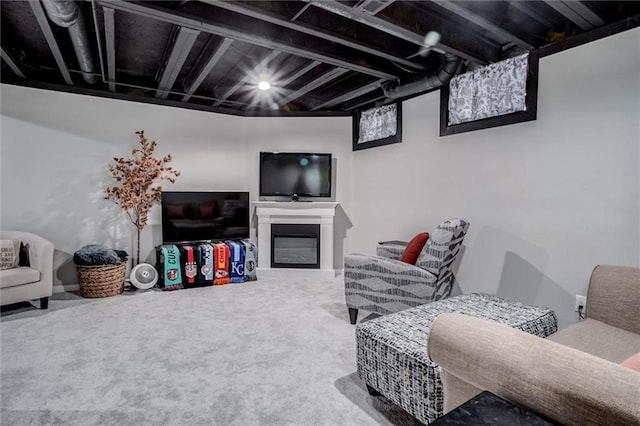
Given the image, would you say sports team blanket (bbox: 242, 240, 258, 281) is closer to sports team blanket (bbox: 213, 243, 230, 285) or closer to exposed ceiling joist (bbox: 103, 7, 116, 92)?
sports team blanket (bbox: 213, 243, 230, 285)

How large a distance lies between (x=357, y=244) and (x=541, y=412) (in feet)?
14.1

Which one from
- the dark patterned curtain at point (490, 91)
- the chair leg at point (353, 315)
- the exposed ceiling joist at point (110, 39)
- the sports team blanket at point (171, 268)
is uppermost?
the exposed ceiling joist at point (110, 39)

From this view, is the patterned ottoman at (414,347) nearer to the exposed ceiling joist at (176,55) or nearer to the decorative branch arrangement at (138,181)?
the exposed ceiling joist at (176,55)

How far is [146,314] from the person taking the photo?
3.42 metres

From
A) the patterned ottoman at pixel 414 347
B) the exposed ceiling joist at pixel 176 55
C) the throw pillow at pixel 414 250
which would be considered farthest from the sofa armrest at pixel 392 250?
the exposed ceiling joist at pixel 176 55

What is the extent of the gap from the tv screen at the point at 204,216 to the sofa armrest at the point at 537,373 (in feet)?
13.1

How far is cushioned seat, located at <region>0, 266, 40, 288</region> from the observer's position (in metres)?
3.20

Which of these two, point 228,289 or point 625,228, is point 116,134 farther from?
point 625,228

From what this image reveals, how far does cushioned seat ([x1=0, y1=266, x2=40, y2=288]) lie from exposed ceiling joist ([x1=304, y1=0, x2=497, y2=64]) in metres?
3.48

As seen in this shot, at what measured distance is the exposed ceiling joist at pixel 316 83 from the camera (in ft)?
12.7

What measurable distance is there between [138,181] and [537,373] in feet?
14.5

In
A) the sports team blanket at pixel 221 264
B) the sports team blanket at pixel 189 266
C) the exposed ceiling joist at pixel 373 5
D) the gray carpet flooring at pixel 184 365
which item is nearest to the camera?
the gray carpet flooring at pixel 184 365

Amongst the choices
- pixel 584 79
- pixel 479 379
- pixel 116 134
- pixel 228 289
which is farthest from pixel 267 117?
pixel 479 379

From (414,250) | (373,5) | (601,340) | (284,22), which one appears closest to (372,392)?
(601,340)
